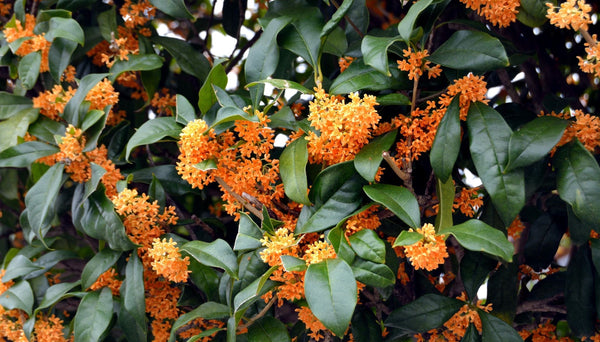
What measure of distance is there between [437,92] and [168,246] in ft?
1.98

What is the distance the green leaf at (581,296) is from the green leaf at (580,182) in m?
0.25

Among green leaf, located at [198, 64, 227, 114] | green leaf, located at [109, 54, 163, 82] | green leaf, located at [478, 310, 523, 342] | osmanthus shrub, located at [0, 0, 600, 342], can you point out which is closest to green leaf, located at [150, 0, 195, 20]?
osmanthus shrub, located at [0, 0, 600, 342]

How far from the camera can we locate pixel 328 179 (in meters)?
1.11

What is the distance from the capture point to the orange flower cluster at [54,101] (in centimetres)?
150

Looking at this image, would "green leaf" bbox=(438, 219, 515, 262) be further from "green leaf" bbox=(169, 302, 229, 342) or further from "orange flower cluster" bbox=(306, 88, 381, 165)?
"green leaf" bbox=(169, 302, 229, 342)

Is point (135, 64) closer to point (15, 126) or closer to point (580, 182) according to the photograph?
point (15, 126)

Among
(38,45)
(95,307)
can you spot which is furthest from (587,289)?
(38,45)

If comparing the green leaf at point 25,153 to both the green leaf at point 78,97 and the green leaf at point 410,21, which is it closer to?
the green leaf at point 78,97

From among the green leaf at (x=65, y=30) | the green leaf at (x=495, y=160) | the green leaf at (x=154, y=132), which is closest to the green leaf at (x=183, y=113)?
the green leaf at (x=154, y=132)

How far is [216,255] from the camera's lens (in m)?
1.16

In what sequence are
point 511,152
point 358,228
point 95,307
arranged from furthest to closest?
point 95,307, point 358,228, point 511,152

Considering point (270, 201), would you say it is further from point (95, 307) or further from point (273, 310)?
point (95, 307)

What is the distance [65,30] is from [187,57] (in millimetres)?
309

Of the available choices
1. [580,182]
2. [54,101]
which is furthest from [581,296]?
[54,101]
